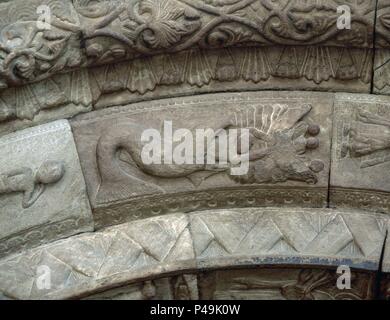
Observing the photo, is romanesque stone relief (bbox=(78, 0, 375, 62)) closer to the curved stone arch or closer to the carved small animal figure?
the curved stone arch

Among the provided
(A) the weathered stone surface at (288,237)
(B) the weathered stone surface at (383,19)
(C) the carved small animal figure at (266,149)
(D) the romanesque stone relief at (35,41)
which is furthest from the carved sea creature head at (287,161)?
(D) the romanesque stone relief at (35,41)

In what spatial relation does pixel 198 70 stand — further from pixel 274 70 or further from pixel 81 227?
pixel 81 227

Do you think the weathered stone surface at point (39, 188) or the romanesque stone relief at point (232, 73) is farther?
the romanesque stone relief at point (232, 73)

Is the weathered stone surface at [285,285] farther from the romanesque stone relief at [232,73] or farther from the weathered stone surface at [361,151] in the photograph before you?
the romanesque stone relief at [232,73]

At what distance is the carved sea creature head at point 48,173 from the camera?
3527 mm

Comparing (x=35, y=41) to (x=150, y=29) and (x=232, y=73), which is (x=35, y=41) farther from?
(x=232, y=73)

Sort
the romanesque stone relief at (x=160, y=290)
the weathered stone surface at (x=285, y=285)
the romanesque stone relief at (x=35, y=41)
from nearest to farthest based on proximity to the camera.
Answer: the romanesque stone relief at (x=35, y=41) → the romanesque stone relief at (x=160, y=290) → the weathered stone surface at (x=285, y=285)

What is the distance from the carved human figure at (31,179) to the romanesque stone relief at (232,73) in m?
0.32

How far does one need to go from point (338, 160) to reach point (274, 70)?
446mm

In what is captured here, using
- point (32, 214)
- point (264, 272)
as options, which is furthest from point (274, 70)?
point (32, 214)

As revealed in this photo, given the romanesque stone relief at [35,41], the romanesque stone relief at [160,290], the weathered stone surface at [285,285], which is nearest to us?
the romanesque stone relief at [35,41]

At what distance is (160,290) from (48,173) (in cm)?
63

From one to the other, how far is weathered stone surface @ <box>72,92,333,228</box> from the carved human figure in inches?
5.4

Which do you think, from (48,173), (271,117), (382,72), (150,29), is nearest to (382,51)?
(382,72)
